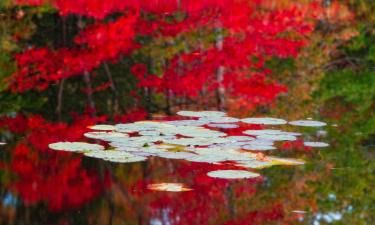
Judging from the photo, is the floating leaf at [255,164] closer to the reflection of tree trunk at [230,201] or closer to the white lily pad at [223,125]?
the reflection of tree trunk at [230,201]

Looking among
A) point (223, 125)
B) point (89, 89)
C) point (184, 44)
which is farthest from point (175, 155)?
point (184, 44)

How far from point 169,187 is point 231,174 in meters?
0.55

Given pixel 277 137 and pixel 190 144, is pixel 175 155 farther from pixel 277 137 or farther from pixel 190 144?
pixel 277 137

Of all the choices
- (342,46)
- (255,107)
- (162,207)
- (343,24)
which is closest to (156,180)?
(162,207)

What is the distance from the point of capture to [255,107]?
37.6 ft

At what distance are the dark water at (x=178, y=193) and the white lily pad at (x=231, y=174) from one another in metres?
0.05

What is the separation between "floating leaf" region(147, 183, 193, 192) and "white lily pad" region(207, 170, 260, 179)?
295mm

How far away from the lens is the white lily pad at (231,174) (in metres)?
5.71

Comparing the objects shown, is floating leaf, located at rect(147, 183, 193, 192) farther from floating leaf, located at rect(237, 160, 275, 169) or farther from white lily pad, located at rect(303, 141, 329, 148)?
white lily pad, located at rect(303, 141, 329, 148)

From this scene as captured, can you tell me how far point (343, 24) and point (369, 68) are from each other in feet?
4.67

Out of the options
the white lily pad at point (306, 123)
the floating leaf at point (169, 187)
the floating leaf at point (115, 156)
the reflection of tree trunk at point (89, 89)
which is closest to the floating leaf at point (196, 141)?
the floating leaf at point (115, 156)

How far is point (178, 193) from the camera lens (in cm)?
546

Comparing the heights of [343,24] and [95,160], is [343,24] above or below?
above

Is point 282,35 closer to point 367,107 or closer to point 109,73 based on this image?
point 367,107
